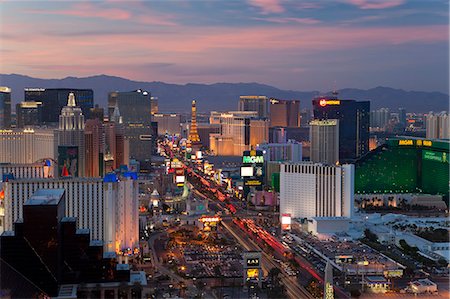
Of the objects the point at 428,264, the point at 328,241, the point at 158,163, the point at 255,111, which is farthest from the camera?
the point at 255,111

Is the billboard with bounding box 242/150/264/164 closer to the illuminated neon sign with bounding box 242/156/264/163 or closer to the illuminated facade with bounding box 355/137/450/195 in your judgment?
the illuminated neon sign with bounding box 242/156/264/163

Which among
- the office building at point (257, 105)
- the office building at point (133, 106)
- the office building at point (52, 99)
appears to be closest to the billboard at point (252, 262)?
the office building at point (52, 99)

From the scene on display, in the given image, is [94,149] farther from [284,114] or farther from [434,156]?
[284,114]

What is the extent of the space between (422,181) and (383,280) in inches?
473

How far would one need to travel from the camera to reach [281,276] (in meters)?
13.3

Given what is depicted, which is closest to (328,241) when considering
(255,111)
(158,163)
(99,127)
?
(99,127)

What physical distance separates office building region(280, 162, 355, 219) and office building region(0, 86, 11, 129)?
13.8 meters

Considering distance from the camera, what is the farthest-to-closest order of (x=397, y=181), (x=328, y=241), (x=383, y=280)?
(x=397, y=181)
(x=328, y=241)
(x=383, y=280)

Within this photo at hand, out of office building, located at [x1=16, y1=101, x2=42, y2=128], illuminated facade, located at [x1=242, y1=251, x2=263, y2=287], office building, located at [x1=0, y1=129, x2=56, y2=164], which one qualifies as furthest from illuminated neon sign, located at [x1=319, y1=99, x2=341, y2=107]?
illuminated facade, located at [x1=242, y1=251, x2=263, y2=287]

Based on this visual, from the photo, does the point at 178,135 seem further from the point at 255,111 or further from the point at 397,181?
the point at 397,181

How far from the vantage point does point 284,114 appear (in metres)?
46.1

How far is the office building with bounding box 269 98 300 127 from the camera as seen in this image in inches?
1816

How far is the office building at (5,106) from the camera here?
29453mm

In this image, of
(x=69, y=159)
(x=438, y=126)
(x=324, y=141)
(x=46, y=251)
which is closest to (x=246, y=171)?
(x=324, y=141)
